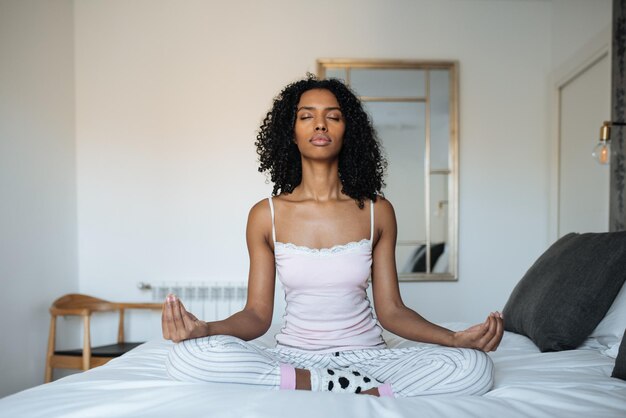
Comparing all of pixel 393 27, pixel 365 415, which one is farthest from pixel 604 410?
pixel 393 27

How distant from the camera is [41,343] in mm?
3141

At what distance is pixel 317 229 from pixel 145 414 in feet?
2.64

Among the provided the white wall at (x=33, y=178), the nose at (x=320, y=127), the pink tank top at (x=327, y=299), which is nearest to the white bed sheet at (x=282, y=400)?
the pink tank top at (x=327, y=299)

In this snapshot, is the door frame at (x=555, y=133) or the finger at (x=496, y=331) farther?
the door frame at (x=555, y=133)

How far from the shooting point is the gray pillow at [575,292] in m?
1.68

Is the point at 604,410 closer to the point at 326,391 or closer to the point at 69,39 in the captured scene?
the point at 326,391

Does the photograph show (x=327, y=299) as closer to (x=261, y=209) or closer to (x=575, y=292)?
(x=261, y=209)

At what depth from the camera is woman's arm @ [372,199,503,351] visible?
1.27 meters

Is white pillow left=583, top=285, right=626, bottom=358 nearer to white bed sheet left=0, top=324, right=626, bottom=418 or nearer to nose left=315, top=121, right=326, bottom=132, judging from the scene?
white bed sheet left=0, top=324, right=626, bottom=418

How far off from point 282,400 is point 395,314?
62cm

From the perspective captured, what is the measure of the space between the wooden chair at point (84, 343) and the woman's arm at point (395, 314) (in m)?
1.81

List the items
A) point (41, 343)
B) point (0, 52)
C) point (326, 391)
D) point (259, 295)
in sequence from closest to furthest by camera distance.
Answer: point (326, 391)
point (259, 295)
point (0, 52)
point (41, 343)

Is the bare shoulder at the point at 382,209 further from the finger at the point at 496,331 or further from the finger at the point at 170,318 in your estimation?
the finger at the point at 170,318

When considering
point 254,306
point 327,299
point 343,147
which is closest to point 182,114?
point 343,147
